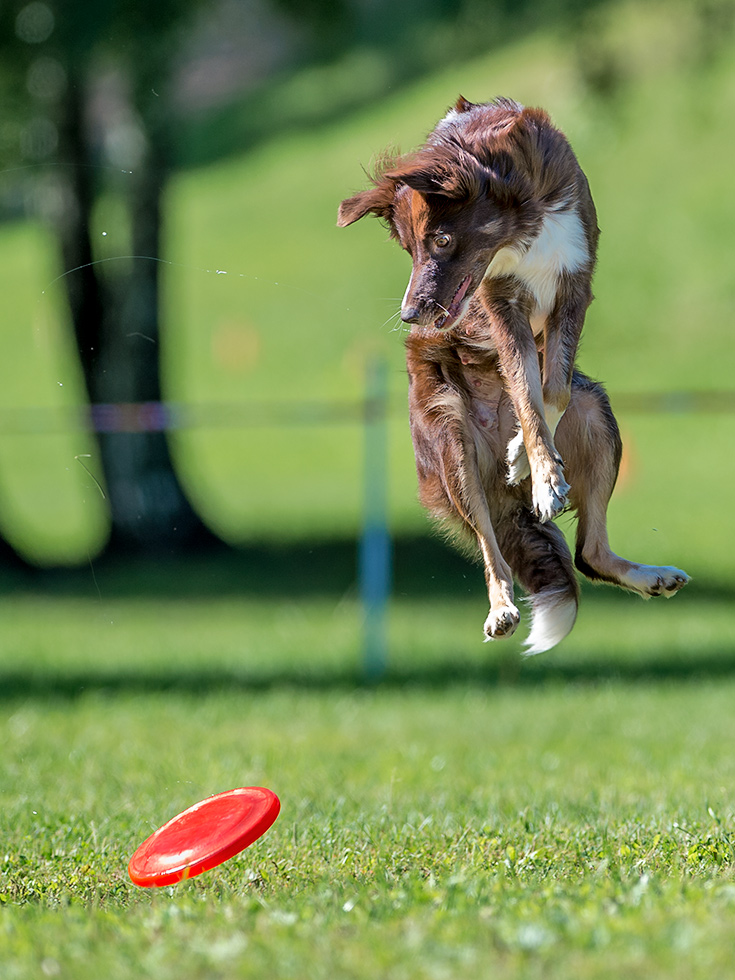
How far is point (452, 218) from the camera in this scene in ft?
13.3

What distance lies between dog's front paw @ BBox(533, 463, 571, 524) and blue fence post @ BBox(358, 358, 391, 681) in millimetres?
5406

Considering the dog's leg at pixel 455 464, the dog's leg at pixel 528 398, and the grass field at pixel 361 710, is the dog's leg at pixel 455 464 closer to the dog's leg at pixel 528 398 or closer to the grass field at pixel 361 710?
the dog's leg at pixel 528 398

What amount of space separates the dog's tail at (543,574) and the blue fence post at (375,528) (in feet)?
16.0

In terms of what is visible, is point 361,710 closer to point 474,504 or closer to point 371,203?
point 474,504

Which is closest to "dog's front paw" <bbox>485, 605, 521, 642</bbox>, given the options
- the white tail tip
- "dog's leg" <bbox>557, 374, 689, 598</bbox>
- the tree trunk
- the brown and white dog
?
the brown and white dog

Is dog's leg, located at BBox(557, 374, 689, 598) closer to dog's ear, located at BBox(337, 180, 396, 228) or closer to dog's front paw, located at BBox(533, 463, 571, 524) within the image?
dog's front paw, located at BBox(533, 463, 571, 524)

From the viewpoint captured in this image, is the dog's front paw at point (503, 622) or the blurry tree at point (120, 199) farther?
the blurry tree at point (120, 199)

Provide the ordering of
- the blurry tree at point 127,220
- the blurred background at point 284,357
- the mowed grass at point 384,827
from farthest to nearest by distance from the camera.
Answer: the blurry tree at point 127,220
the blurred background at point 284,357
the mowed grass at point 384,827

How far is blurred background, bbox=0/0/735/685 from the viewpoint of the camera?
11.5 m

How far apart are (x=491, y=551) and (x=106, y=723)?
17.0ft

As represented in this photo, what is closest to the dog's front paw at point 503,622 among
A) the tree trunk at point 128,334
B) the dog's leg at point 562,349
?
the dog's leg at point 562,349

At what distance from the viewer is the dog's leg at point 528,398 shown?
4.16 metres

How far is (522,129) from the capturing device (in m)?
4.20

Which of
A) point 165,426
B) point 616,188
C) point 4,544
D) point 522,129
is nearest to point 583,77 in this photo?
point 165,426
